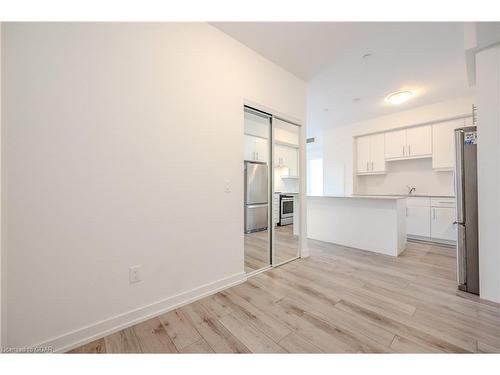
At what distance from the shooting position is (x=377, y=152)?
460 cm

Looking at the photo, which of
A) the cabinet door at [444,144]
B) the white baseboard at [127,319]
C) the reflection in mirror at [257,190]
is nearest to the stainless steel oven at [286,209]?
the reflection in mirror at [257,190]

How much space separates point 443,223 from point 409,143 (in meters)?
1.72

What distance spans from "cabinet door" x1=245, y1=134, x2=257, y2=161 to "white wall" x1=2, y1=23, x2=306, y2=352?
0.30 m

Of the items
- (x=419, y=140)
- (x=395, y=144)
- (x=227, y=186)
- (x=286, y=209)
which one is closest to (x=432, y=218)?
(x=419, y=140)

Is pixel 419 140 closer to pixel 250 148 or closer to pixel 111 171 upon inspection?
pixel 250 148

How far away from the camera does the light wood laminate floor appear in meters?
1.23

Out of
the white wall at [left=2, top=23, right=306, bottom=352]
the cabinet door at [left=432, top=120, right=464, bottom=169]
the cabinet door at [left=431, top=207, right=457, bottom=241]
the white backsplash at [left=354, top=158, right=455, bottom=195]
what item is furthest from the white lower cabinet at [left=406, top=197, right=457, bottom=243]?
the white wall at [left=2, top=23, right=306, bottom=352]

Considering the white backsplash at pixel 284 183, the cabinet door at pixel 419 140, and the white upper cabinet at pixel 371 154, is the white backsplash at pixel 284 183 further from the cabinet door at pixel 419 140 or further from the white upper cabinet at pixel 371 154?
the cabinet door at pixel 419 140

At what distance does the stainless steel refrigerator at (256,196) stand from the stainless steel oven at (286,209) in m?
0.60

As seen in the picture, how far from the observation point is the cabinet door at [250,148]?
232 cm

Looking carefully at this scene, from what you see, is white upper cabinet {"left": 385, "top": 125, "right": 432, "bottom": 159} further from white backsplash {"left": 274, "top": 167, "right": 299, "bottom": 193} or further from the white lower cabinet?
white backsplash {"left": 274, "top": 167, "right": 299, "bottom": 193}

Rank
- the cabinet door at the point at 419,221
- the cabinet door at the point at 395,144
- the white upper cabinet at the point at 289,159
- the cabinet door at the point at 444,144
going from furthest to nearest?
the cabinet door at the point at 395,144 → the cabinet door at the point at 419,221 → the cabinet door at the point at 444,144 → the white upper cabinet at the point at 289,159
